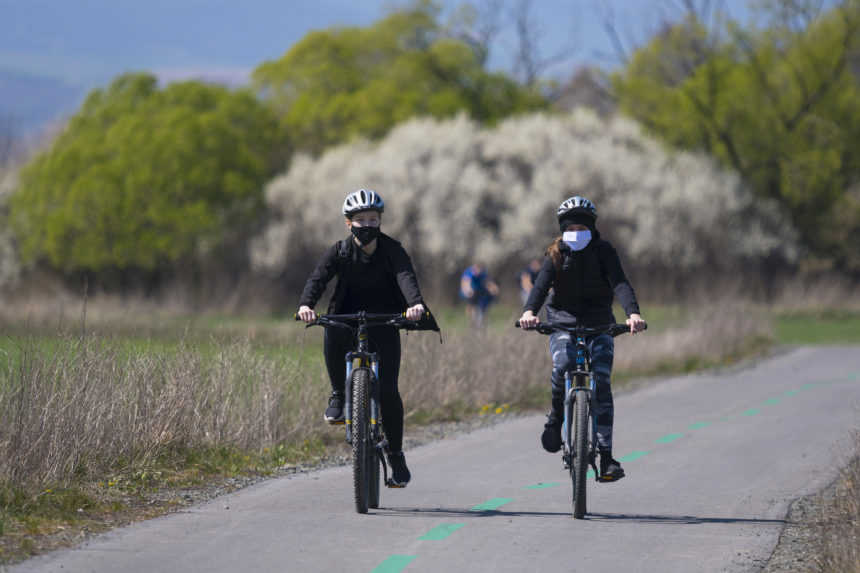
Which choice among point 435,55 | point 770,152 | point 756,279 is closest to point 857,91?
point 770,152

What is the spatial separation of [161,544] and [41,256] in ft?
148

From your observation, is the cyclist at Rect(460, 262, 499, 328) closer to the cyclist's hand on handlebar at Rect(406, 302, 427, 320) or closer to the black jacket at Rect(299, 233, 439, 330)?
the black jacket at Rect(299, 233, 439, 330)

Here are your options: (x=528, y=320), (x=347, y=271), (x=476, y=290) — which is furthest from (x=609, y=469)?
(x=476, y=290)

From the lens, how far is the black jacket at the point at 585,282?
889 cm

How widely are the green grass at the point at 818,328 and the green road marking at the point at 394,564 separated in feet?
86.7

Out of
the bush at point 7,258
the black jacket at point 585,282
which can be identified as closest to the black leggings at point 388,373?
the black jacket at point 585,282

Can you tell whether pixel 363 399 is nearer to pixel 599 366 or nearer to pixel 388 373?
pixel 388 373

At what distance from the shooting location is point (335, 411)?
8711mm

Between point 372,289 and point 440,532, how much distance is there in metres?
1.64

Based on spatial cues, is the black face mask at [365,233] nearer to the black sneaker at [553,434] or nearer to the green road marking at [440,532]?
the black sneaker at [553,434]

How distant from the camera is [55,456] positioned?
339 inches

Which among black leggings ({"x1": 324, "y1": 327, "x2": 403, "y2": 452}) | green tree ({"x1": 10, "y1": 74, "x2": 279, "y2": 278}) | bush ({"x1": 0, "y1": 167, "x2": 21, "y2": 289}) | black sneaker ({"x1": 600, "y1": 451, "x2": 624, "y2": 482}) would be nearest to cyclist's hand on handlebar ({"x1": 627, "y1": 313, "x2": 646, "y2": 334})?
black sneaker ({"x1": 600, "y1": 451, "x2": 624, "y2": 482})

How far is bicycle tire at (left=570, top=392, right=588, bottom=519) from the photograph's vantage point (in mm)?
8289

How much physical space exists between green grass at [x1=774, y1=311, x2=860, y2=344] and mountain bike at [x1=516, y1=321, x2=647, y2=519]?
24645 mm
